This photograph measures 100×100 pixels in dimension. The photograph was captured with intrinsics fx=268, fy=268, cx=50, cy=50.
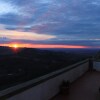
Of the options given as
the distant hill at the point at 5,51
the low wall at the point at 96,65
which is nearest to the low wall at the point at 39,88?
the low wall at the point at 96,65

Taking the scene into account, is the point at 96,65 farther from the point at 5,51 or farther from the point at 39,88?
the point at 5,51

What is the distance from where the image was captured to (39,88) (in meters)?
5.36

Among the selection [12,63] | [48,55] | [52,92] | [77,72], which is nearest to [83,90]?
[52,92]

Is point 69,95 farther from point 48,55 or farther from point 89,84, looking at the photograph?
point 48,55

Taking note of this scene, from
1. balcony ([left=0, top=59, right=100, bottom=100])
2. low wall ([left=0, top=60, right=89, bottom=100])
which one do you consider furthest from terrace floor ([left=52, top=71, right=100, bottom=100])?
low wall ([left=0, top=60, right=89, bottom=100])

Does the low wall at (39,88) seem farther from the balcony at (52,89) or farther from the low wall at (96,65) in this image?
the low wall at (96,65)

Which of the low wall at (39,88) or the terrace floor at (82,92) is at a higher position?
the low wall at (39,88)

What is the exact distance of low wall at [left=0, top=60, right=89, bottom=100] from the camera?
162 inches

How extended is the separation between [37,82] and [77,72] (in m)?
4.60

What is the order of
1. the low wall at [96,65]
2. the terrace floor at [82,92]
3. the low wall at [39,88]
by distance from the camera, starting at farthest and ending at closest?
the low wall at [96,65] → the terrace floor at [82,92] → the low wall at [39,88]

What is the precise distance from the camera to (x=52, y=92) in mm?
6270

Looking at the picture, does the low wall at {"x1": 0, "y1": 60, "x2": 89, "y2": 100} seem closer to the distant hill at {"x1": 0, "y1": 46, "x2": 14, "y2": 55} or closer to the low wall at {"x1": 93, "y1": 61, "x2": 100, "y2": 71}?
the low wall at {"x1": 93, "y1": 61, "x2": 100, "y2": 71}

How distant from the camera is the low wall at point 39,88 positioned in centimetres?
411

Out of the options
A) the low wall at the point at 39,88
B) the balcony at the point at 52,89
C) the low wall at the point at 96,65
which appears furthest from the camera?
the low wall at the point at 96,65
